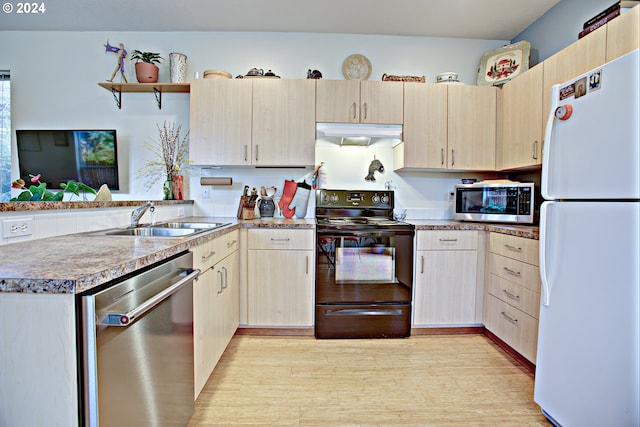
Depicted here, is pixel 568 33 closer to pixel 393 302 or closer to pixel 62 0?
→ pixel 393 302

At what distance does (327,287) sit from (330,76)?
198 cm

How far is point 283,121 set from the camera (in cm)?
259

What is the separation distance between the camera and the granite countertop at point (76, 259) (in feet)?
2.24

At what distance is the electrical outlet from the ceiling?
83.8 inches

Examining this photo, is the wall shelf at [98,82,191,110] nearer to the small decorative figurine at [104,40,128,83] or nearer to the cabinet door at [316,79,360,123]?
the small decorative figurine at [104,40,128,83]

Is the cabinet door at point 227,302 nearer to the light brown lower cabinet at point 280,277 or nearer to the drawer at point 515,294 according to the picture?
the light brown lower cabinet at point 280,277

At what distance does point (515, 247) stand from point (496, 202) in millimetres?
474

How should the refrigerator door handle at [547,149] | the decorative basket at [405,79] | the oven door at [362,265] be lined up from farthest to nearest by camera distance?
the decorative basket at [405,79]
the oven door at [362,265]
the refrigerator door handle at [547,149]

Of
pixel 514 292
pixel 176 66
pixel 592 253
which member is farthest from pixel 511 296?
pixel 176 66

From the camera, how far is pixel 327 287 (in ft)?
7.52

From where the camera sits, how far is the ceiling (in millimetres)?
2447

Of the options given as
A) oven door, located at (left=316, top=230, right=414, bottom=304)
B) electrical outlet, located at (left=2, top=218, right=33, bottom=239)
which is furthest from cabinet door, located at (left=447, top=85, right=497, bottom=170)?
electrical outlet, located at (left=2, top=218, right=33, bottom=239)

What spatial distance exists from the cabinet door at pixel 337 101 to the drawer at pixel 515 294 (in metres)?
1.69

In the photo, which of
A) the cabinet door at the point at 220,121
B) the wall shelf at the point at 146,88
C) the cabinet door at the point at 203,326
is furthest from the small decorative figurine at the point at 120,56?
the cabinet door at the point at 203,326
